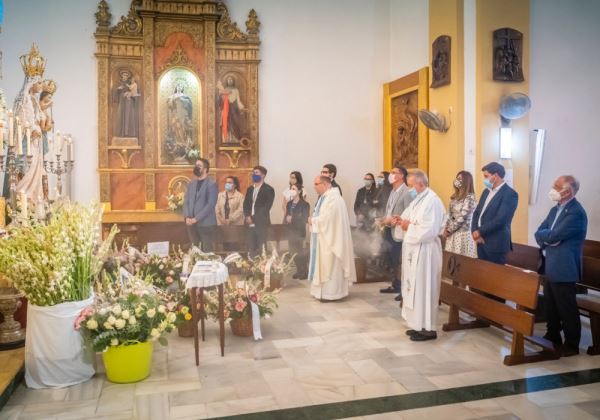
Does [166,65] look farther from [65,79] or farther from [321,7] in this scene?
[321,7]

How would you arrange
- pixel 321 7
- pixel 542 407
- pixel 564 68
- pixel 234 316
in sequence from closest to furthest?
pixel 542 407 → pixel 234 316 → pixel 564 68 → pixel 321 7

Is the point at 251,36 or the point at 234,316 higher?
the point at 251,36

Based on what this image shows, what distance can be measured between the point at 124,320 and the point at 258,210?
5.18 m

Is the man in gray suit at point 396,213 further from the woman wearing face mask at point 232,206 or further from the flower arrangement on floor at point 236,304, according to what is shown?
the woman wearing face mask at point 232,206

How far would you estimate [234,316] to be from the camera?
6219 mm

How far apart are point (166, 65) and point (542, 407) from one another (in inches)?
383

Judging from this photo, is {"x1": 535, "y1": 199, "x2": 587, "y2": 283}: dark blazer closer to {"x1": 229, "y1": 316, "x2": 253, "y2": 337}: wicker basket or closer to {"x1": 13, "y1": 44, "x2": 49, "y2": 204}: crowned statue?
{"x1": 229, "y1": 316, "x2": 253, "y2": 337}: wicker basket

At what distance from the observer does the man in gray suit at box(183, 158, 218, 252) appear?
9336mm

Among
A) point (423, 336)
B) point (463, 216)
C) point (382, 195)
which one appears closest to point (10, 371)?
point (423, 336)

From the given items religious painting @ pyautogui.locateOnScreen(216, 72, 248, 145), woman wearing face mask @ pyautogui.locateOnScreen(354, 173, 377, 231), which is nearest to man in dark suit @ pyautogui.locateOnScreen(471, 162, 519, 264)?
woman wearing face mask @ pyautogui.locateOnScreen(354, 173, 377, 231)

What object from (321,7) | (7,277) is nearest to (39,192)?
(7,277)

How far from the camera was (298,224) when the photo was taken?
9.96 meters

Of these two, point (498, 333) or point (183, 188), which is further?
point (183, 188)

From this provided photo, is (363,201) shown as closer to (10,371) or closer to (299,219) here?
(299,219)
